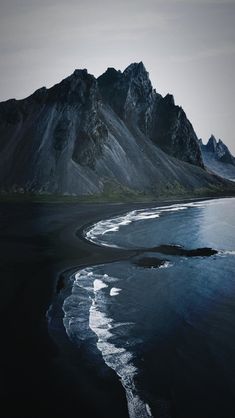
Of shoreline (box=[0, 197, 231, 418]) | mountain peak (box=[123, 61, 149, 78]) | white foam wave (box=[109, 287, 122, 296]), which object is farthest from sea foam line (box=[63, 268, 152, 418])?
mountain peak (box=[123, 61, 149, 78])

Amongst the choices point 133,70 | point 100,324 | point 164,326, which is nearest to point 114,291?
point 100,324

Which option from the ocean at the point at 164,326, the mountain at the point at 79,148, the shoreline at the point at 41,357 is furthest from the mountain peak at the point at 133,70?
the shoreline at the point at 41,357

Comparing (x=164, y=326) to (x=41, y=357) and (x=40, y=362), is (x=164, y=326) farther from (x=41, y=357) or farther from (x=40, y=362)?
(x=40, y=362)

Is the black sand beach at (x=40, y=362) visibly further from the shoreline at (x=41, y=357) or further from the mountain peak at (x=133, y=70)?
the mountain peak at (x=133, y=70)

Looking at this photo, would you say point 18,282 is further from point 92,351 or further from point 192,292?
point 192,292

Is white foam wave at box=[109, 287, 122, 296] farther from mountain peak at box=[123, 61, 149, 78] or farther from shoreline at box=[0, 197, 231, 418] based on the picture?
mountain peak at box=[123, 61, 149, 78]
